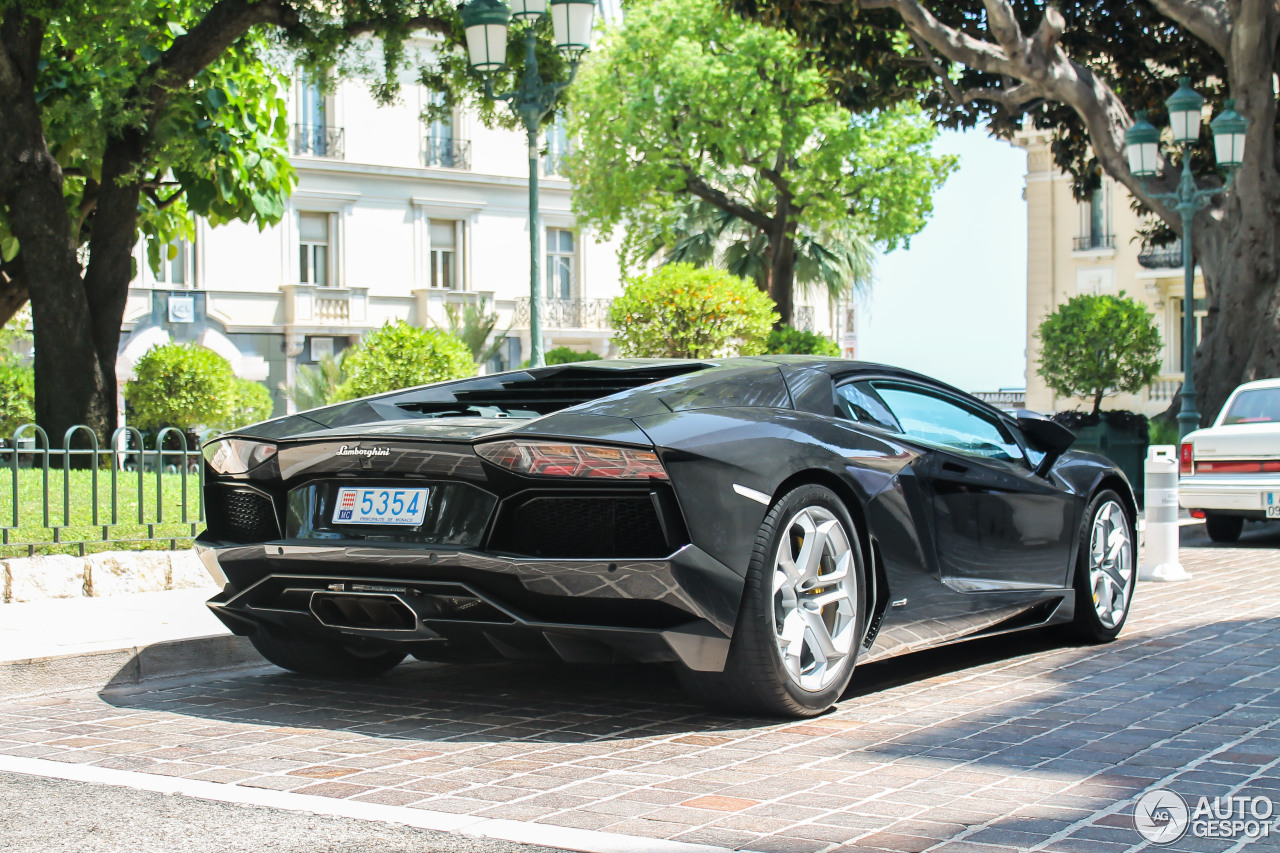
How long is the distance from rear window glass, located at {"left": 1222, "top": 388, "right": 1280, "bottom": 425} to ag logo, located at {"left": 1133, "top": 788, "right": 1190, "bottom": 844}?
32.1ft

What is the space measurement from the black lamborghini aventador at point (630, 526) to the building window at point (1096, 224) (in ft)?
141

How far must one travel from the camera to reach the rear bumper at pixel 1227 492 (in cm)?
1185

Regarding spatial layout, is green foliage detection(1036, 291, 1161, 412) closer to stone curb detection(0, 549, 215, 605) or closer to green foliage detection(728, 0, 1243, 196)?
green foliage detection(728, 0, 1243, 196)

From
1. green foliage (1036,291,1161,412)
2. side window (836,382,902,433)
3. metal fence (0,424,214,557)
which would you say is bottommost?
metal fence (0,424,214,557)

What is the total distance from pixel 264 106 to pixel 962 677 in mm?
13603

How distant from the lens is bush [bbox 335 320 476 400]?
15.2 m

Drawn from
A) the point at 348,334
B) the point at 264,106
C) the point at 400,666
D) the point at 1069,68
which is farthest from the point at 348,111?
the point at 400,666

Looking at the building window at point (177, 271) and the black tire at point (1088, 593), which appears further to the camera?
the building window at point (177, 271)

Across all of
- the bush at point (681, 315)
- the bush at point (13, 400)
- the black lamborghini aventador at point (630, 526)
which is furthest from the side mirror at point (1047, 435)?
the bush at point (13, 400)

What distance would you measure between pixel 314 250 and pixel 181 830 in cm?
3618

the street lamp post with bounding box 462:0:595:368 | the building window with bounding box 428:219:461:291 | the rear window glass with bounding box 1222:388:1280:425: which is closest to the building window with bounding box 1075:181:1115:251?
the building window with bounding box 428:219:461:291

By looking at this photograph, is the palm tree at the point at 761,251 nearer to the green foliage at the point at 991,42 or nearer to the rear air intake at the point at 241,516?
the green foliage at the point at 991,42

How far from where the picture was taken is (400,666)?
6.16 metres

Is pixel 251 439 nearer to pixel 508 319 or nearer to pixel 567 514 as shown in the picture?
pixel 567 514
